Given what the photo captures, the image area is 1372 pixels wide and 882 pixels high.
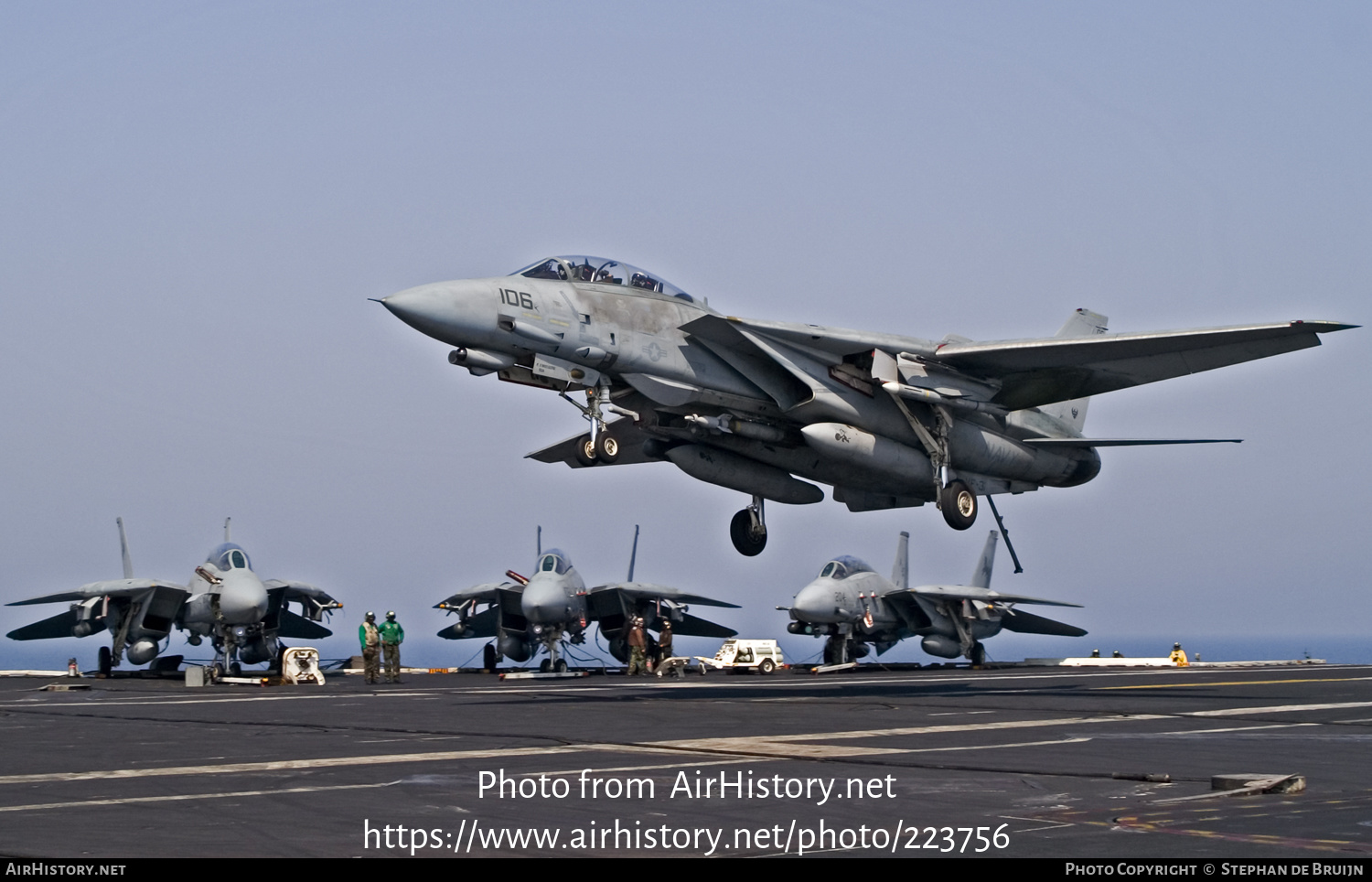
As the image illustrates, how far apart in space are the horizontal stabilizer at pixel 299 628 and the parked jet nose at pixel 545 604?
7402 millimetres

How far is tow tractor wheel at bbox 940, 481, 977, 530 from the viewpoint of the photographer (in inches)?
918

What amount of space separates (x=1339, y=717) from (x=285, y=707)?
577 inches

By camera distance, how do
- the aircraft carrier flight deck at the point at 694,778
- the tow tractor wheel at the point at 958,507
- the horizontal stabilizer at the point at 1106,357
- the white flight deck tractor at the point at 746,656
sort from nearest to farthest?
the aircraft carrier flight deck at the point at 694,778, the horizontal stabilizer at the point at 1106,357, the tow tractor wheel at the point at 958,507, the white flight deck tractor at the point at 746,656

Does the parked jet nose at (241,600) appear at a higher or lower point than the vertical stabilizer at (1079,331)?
lower

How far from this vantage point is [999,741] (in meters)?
14.6

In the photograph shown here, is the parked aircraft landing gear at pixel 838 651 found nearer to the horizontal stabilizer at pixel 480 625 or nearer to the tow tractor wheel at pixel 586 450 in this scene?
the horizontal stabilizer at pixel 480 625

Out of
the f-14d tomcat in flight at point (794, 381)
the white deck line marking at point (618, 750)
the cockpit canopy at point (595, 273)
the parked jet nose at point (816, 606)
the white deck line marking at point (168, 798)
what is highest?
the cockpit canopy at point (595, 273)

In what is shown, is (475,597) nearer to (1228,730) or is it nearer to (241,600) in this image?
(241,600)

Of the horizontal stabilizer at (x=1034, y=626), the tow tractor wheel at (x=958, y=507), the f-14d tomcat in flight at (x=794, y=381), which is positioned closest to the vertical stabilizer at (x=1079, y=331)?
the f-14d tomcat in flight at (x=794, y=381)

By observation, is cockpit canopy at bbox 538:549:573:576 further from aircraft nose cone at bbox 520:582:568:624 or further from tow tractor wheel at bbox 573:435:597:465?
tow tractor wheel at bbox 573:435:597:465

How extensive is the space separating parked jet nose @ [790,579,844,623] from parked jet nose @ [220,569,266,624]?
1548 cm

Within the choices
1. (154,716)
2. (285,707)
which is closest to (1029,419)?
(285,707)

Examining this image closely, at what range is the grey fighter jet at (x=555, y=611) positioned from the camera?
125 feet

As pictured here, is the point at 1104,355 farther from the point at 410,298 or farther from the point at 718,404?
the point at 410,298
